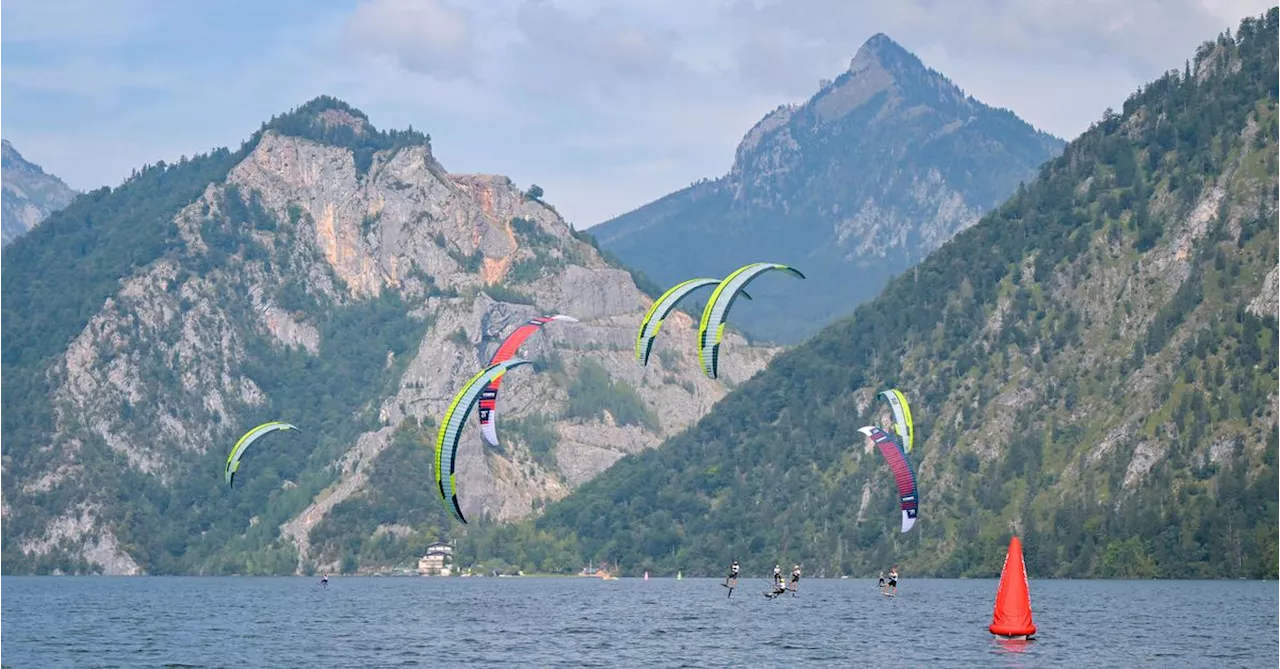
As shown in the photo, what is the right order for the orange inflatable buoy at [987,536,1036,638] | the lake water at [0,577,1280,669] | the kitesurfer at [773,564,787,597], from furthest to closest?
the kitesurfer at [773,564,787,597], the orange inflatable buoy at [987,536,1036,638], the lake water at [0,577,1280,669]

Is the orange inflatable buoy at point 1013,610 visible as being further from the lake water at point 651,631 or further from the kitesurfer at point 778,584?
the kitesurfer at point 778,584

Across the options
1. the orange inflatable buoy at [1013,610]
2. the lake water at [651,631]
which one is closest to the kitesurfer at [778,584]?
the lake water at [651,631]

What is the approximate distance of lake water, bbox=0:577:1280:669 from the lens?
99875mm

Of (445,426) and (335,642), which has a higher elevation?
(445,426)

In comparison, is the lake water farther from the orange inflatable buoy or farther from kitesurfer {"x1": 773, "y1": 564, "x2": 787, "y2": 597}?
kitesurfer {"x1": 773, "y1": 564, "x2": 787, "y2": 597}

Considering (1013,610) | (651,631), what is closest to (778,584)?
(651,631)

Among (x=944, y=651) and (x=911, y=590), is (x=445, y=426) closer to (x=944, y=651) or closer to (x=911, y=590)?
(x=944, y=651)

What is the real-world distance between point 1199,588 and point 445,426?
98624 mm

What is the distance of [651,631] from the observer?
398ft

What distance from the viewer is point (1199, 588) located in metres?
188

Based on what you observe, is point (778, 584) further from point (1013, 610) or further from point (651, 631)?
point (1013, 610)

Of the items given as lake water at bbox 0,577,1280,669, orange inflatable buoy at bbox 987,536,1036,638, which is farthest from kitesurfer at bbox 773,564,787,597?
orange inflatable buoy at bbox 987,536,1036,638

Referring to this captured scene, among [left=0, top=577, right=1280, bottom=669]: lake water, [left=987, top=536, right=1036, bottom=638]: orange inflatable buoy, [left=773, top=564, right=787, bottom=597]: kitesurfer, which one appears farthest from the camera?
[left=773, top=564, right=787, bottom=597]: kitesurfer

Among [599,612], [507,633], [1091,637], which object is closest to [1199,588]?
[599,612]
